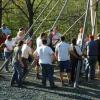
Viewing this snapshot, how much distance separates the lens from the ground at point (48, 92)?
53.9 feet

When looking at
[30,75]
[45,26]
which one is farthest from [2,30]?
[45,26]

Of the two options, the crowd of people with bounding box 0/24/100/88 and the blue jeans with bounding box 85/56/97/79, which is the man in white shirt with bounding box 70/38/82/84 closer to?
the crowd of people with bounding box 0/24/100/88

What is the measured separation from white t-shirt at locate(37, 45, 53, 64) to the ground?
1.09m

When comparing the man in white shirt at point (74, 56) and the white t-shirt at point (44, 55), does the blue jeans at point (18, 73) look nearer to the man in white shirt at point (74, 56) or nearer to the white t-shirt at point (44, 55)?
the white t-shirt at point (44, 55)

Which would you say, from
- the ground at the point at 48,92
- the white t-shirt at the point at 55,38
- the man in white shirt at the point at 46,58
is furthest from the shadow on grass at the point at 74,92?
the white t-shirt at the point at 55,38

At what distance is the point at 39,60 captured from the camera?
18.0 m

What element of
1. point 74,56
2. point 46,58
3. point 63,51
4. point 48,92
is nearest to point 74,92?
point 48,92

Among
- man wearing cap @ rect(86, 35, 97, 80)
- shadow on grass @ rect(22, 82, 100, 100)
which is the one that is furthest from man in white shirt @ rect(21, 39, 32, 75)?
man wearing cap @ rect(86, 35, 97, 80)

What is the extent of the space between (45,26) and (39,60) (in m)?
28.2

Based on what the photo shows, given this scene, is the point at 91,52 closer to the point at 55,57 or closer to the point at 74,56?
the point at 74,56

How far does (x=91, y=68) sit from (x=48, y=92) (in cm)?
312

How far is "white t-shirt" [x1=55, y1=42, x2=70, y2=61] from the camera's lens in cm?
1817

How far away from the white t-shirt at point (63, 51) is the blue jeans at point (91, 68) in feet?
5.10

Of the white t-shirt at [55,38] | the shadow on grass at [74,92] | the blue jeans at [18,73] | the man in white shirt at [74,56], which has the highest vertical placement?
the white t-shirt at [55,38]
